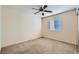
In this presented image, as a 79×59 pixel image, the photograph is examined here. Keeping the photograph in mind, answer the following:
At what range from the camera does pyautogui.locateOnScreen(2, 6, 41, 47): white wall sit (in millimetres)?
1628

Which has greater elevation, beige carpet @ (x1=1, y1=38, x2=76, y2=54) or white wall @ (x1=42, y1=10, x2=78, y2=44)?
white wall @ (x1=42, y1=10, x2=78, y2=44)

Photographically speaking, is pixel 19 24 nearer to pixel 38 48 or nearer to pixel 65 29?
pixel 38 48

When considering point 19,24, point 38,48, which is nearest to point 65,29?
point 38,48

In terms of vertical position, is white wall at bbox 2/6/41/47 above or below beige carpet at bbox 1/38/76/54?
above

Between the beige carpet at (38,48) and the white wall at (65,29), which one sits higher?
the white wall at (65,29)

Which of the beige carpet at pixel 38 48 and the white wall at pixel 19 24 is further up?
the white wall at pixel 19 24

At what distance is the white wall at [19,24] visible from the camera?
163 centimetres

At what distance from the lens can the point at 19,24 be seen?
173 cm
